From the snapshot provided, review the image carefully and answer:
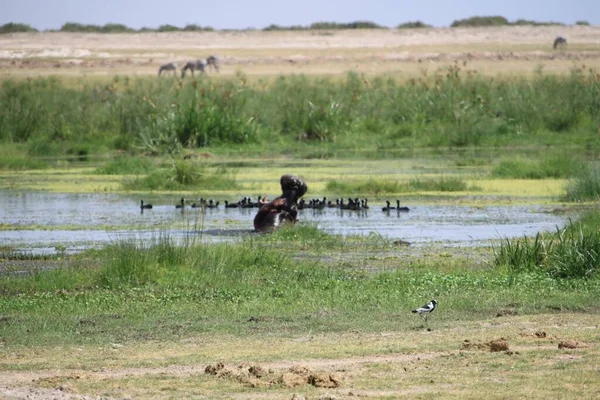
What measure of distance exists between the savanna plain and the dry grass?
24 millimetres

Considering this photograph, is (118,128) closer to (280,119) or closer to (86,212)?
(280,119)

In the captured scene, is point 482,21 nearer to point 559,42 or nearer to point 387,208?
point 559,42

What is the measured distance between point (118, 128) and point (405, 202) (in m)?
13.3

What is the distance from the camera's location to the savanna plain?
8.66 metres

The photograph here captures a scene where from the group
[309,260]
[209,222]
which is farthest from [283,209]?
[309,260]

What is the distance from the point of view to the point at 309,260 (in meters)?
15.1

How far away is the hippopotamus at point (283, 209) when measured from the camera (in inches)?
701

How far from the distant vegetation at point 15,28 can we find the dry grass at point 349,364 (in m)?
64.3

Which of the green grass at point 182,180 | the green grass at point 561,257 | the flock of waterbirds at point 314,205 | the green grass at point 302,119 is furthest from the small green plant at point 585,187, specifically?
the green grass at point 302,119

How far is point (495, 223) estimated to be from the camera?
18953 mm

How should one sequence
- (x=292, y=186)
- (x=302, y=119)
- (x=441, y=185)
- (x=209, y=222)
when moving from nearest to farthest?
1. (x=292, y=186)
2. (x=209, y=222)
3. (x=441, y=185)
4. (x=302, y=119)

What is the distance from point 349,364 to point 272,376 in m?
0.71

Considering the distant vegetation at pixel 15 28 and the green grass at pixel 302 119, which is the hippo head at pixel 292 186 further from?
the distant vegetation at pixel 15 28

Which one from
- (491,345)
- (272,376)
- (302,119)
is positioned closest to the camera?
(272,376)
